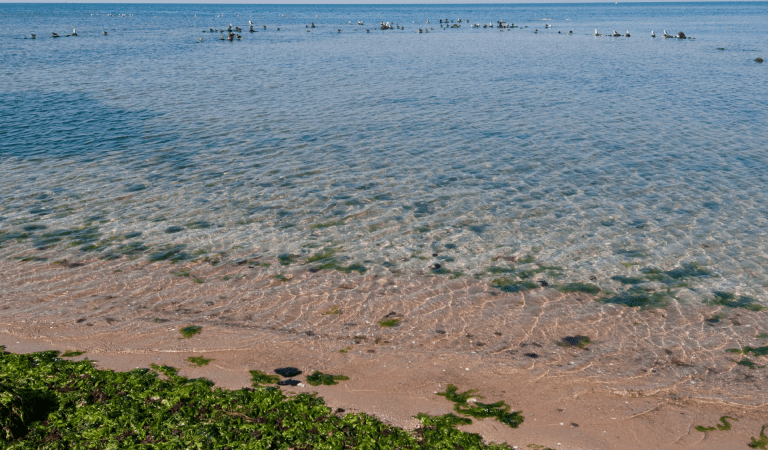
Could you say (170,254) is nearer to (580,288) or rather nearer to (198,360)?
(198,360)

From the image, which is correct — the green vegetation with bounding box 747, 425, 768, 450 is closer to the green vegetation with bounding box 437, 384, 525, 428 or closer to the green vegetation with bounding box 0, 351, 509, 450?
the green vegetation with bounding box 437, 384, 525, 428

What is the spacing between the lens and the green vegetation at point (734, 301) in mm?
10398

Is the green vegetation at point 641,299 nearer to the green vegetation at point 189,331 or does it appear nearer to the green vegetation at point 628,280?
the green vegetation at point 628,280

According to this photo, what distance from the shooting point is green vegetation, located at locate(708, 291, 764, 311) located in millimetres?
10398

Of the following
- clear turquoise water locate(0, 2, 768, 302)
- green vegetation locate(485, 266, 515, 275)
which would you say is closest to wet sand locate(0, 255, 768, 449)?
green vegetation locate(485, 266, 515, 275)

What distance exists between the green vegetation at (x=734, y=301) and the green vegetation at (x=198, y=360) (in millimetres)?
9800

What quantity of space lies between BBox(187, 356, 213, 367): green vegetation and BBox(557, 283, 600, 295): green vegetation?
7.20 m

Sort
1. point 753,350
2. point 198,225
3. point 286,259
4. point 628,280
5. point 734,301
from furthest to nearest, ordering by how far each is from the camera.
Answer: point 198,225 < point 286,259 < point 628,280 < point 734,301 < point 753,350

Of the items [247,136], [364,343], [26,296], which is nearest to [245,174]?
[247,136]

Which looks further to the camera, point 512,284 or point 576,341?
point 512,284

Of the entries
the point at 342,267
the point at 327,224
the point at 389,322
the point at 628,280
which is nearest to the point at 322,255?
the point at 342,267

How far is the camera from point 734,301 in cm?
1058

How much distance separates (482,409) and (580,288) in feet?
15.9

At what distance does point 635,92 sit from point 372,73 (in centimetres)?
1921
